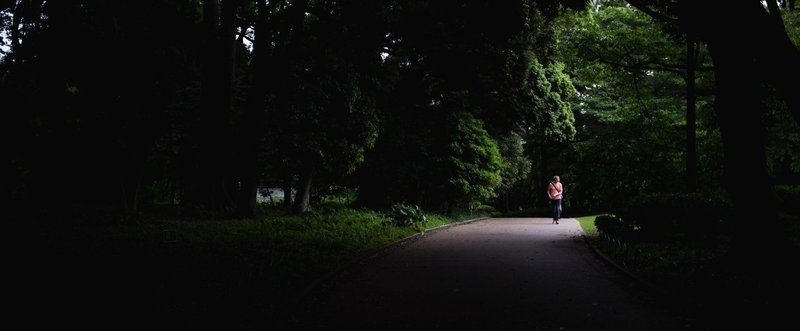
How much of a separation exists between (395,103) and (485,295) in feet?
50.3

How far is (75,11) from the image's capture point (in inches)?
477

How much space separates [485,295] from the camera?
6926 mm

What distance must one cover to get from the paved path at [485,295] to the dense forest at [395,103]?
2.53 meters

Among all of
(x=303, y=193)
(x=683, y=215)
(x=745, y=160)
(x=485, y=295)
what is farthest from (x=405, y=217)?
(x=745, y=160)

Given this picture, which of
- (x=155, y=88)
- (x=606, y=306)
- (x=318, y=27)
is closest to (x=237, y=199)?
(x=155, y=88)

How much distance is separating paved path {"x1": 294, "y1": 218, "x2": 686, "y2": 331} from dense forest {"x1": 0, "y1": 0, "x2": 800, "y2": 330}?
253 centimetres

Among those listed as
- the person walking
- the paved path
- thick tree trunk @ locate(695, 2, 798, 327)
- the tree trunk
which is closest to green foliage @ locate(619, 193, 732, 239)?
the paved path

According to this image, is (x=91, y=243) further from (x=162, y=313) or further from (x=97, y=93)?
(x=162, y=313)

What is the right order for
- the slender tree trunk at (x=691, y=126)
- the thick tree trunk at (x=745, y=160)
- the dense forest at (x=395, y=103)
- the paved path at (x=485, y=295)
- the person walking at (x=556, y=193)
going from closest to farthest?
the paved path at (x=485, y=295) → the thick tree trunk at (x=745, y=160) → the dense forest at (x=395, y=103) → the slender tree trunk at (x=691, y=126) → the person walking at (x=556, y=193)

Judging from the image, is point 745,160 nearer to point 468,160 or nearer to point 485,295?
point 485,295

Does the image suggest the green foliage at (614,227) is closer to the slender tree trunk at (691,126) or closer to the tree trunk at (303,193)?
the slender tree trunk at (691,126)

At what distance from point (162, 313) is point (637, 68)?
41.9ft

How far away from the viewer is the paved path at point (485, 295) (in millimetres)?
5609

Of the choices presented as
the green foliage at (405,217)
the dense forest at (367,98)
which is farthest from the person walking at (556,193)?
the green foliage at (405,217)
